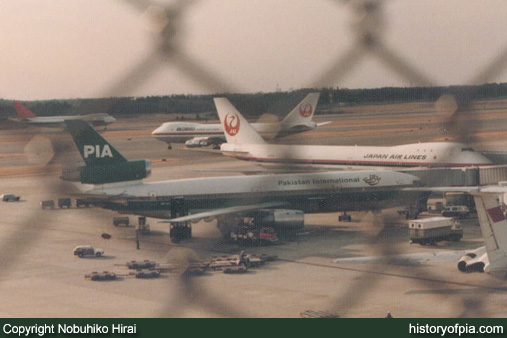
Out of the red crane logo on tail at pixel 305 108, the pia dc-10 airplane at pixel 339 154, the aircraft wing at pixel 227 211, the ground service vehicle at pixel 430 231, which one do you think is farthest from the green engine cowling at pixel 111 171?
the red crane logo on tail at pixel 305 108

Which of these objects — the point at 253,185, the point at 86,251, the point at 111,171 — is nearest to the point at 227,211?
the point at 253,185

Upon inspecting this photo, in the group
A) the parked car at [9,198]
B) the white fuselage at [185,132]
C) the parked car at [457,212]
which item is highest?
the white fuselage at [185,132]

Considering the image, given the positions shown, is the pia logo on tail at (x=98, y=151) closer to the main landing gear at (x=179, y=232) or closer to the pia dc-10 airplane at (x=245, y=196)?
the pia dc-10 airplane at (x=245, y=196)

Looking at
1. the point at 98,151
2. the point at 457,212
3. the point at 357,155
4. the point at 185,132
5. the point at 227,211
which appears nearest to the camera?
the point at 98,151

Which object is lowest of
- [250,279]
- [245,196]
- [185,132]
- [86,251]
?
[250,279]

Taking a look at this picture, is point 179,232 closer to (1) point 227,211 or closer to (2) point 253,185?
(1) point 227,211

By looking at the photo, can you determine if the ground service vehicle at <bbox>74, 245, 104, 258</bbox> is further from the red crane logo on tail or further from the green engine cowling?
the red crane logo on tail

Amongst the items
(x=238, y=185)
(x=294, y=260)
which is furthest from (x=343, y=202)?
(x=294, y=260)
